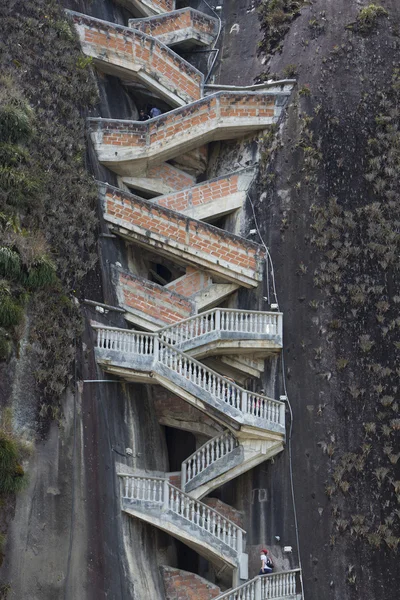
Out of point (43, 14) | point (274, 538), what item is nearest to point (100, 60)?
point (43, 14)

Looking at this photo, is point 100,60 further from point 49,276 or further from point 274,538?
point 274,538

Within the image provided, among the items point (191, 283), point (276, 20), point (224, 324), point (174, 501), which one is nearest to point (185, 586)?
point (174, 501)

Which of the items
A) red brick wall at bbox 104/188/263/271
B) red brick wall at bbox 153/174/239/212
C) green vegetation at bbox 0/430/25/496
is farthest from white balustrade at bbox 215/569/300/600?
red brick wall at bbox 153/174/239/212

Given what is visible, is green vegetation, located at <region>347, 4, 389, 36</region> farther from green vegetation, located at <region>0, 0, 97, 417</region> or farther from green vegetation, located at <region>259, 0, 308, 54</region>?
green vegetation, located at <region>0, 0, 97, 417</region>

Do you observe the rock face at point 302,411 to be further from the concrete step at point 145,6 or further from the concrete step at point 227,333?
the concrete step at point 145,6

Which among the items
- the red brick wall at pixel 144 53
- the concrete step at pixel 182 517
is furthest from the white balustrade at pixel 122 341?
the red brick wall at pixel 144 53

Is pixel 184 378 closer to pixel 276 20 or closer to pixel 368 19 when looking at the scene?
pixel 276 20
